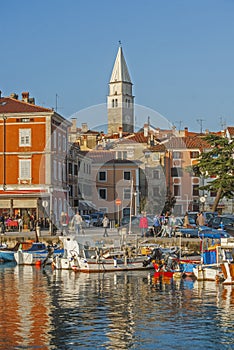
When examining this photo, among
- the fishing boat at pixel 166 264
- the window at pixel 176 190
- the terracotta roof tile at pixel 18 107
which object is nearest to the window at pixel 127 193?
the window at pixel 176 190

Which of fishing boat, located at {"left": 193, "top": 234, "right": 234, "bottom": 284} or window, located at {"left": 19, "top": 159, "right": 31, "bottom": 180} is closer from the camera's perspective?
fishing boat, located at {"left": 193, "top": 234, "right": 234, "bottom": 284}

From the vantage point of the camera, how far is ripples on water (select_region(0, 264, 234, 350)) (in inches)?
857

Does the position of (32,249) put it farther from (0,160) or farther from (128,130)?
(128,130)

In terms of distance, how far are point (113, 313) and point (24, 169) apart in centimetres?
3979

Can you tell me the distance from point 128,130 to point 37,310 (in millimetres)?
129725

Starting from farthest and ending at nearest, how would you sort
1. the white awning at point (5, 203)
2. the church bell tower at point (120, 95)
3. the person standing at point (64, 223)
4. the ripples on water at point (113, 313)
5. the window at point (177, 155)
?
the church bell tower at point (120, 95), the window at point (177, 155), the white awning at point (5, 203), the person standing at point (64, 223), the ripples on water at point (113, 313)

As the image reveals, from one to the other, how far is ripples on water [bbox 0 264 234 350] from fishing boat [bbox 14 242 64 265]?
243 inches

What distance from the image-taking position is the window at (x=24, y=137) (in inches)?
2581

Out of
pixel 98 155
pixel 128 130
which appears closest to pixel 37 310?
pixel 98 155

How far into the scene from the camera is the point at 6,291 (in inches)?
1289

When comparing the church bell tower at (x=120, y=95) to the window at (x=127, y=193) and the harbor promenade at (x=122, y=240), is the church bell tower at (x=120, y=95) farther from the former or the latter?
the harbor promenade at (x=122, y=240)

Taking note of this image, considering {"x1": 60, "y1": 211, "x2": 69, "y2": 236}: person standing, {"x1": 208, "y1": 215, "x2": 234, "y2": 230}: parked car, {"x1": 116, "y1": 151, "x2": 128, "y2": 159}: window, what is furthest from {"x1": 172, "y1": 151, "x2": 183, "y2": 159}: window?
{"x1": 208, "y1": 215, "x2": 234, "y2": 230}: parked car

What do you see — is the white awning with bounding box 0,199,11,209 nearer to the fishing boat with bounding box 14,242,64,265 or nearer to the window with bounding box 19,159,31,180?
the window with bounding box 19,159,31,180

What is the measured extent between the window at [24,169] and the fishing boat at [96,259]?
74.2 feet
